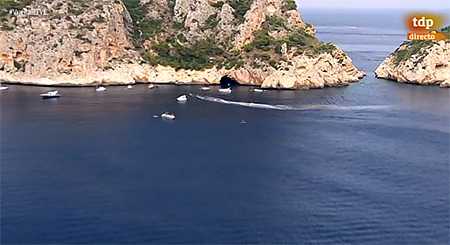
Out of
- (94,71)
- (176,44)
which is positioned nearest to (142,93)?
(94,71)

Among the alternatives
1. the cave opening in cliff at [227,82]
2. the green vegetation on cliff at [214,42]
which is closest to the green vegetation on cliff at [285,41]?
the green vegetation on cliff at [214,42]

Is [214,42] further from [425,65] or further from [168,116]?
[425,65]

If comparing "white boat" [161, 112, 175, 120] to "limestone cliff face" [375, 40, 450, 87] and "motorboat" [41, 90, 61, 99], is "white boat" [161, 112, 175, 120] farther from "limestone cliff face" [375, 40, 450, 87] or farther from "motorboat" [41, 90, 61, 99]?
"limestone cliff face" [375, 40, 450, 87]

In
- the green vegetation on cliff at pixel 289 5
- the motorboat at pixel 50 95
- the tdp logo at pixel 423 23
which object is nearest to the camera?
the motorboat at pixel 50 95

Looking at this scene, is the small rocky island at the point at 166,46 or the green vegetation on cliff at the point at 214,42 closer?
the small rocky island at the point at 166,46

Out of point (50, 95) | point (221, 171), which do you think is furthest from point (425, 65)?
point (221, 171)

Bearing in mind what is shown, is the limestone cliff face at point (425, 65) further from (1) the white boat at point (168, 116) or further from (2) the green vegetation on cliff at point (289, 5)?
(1) the white boat at point (168, 116)

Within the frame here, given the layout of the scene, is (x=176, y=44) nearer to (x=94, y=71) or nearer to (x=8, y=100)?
(x=94, y=71)
